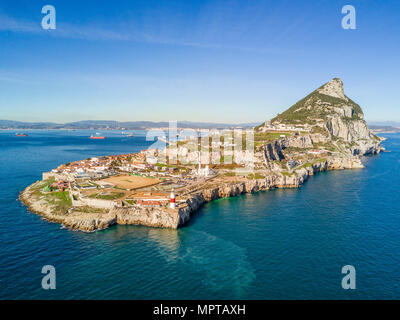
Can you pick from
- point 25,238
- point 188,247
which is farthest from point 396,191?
point 25,238

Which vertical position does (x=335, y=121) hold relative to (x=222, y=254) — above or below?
above

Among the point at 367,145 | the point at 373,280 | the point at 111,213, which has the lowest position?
the point at 373,280

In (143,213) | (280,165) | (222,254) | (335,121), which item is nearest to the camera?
(222,254)

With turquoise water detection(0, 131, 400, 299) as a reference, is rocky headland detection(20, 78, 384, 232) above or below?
above

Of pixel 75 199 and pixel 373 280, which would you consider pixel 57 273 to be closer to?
pixel 75 199

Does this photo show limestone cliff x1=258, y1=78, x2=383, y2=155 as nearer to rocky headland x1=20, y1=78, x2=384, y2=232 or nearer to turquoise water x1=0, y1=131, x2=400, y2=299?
rocky headland x1=20, y1=78, x2=384, y2=232

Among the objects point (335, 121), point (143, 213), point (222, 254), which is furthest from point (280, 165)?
point (335, 121)

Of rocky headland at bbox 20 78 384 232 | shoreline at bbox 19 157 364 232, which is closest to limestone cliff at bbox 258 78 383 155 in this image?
rocky headland at bbox 20 78 384 232

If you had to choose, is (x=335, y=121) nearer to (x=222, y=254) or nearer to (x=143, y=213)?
(x=143, y=213)
